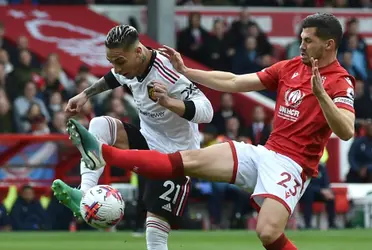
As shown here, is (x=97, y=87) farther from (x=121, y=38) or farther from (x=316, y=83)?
(x=316, y=83)

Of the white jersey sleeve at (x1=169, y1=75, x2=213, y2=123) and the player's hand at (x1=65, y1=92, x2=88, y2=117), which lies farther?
the player's hand at (x1=65, y1=92, x2=88, y2=117)

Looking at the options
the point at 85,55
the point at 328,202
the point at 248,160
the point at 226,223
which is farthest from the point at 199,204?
the point at 248,160

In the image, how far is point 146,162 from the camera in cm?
806

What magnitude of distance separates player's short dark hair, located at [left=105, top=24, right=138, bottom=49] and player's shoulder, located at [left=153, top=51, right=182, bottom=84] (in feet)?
1.24

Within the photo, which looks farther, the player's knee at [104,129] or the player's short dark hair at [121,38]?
the player's knee at [104,129]

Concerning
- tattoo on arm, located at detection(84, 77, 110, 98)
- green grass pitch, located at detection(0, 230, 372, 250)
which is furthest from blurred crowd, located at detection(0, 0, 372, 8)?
tattoo on arm, located at detection(84, 77, 110, 98)

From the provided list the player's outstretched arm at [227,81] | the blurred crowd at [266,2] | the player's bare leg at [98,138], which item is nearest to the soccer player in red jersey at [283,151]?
the player's outstretched arm at [227,81]

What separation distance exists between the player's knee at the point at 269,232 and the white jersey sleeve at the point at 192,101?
1143 mm

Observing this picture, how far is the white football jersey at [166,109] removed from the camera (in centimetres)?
881

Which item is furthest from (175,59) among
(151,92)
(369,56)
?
(369,56)

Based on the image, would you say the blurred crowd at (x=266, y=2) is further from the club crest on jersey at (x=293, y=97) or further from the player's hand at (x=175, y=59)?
the club crest on jersey at (x=293, y=97)

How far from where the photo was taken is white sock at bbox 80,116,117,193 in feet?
28.7

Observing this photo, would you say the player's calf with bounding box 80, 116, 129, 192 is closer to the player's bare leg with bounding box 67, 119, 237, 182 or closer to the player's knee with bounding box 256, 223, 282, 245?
the player's bare leg with bounding box 67, 119, 237, 182

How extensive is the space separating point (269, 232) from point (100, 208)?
4.21ft
